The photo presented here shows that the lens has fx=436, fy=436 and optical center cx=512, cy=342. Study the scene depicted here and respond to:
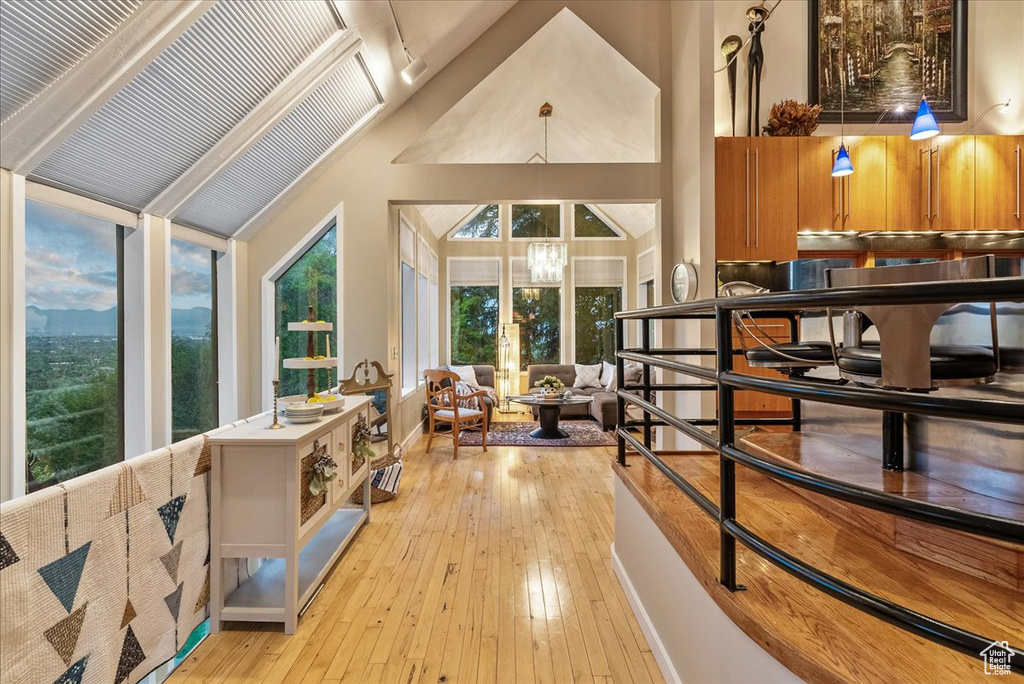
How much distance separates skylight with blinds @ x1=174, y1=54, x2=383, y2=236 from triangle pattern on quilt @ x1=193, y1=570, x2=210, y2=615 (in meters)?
2.38

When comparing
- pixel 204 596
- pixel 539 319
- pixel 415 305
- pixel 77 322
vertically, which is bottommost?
pixel 204 596

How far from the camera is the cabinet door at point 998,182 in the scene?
3758 millimetres

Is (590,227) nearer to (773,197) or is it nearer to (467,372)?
(467,372)

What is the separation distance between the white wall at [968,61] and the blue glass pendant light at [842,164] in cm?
84

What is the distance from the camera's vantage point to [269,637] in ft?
6.03

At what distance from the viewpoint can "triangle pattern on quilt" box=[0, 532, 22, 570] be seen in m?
1.09

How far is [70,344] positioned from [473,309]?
5833 millimetres

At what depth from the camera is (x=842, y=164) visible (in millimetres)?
3498

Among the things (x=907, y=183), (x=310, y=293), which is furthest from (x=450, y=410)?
(x=907, y=183)

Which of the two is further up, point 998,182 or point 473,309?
point 998,182

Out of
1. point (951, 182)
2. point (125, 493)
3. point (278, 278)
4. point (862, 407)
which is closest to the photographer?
point (862, 407)

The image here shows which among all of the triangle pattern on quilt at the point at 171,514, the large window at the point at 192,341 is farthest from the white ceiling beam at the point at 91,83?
the triangle pattern on quilt at the point at 171,514

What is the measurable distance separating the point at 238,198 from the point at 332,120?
0.96 meters

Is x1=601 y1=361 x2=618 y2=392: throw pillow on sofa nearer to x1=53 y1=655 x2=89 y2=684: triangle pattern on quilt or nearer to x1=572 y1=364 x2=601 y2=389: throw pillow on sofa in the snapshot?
x1=572 y1=364 x2=601 y2=389: throw pillow on sofa
